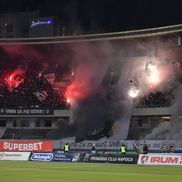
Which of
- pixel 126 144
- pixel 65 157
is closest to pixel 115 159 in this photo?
pixel 65 157

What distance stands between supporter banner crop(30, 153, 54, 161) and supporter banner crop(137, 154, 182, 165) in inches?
367

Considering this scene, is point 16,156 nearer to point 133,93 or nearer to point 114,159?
point 114,159

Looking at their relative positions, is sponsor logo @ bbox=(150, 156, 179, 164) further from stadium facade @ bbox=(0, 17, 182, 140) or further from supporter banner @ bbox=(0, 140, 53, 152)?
stadium facade @ bbox=(0, 17, 182, 140)

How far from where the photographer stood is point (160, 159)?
35375mm

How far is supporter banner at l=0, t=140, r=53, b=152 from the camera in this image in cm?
4644

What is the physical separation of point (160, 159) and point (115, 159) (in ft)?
17.7

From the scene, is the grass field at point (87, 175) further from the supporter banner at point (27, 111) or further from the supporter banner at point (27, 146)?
the supporter banner at point (27, 111)

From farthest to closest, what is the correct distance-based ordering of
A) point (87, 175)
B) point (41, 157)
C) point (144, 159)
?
point (41, 157) → point (144, 159) → point (87, 175)

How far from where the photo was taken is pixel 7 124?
249ft

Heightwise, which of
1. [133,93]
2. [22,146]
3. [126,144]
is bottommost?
[126,144]

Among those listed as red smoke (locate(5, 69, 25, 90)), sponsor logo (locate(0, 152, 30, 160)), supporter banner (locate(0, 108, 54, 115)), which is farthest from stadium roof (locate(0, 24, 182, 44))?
sponsor logo (locate(0, 152, 30, 160))

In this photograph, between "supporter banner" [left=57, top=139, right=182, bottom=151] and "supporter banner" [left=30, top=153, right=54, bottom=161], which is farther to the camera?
"supporter banner" [left=57, top=139, right=182, bottom=151]

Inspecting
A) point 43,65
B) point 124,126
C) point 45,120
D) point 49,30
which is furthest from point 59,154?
point 49,30

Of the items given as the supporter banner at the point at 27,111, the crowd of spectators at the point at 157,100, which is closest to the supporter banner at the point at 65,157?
the crowd of spectators at the point at 157,100
